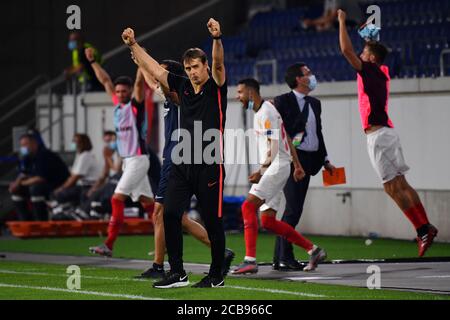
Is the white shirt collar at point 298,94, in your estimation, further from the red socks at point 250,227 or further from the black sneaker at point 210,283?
the black sneaker at point 210,283

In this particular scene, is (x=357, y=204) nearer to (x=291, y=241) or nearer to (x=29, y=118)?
(x=291, y=241)

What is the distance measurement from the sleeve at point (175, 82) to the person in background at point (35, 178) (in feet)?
39.7

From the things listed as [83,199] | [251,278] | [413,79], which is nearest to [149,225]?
[83,199]

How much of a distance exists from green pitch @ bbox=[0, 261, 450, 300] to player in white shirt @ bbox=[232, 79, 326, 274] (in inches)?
46.8

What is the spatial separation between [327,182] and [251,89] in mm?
1570

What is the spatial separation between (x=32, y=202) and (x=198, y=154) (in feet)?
41.0

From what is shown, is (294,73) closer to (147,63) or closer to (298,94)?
(298,94)

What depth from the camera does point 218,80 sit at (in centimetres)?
1152

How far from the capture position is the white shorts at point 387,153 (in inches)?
553

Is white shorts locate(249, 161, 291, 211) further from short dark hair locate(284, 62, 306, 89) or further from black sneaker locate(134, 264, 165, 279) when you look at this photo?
black sneaker locate(134, 264, 165, 279)

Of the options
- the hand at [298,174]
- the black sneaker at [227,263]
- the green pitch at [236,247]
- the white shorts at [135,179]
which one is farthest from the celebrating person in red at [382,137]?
the white shorts at [135,179]

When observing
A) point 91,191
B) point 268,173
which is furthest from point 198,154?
point 91,191

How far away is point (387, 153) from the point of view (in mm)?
14047
